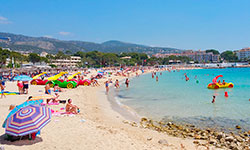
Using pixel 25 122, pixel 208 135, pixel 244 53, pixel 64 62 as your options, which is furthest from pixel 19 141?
pixel 244 53

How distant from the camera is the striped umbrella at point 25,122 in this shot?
4.68 m

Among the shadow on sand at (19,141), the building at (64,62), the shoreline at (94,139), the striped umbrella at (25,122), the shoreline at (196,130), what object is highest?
the building at (64,62)

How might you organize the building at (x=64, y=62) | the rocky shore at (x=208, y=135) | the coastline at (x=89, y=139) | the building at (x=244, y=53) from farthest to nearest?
the building at (x=244, y=53)
the building at (x=64, y=62)
the rocky shore at (x=208, y=135)
the coastline at (x=89, y=139)

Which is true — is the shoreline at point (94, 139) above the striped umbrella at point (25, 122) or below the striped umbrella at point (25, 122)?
below

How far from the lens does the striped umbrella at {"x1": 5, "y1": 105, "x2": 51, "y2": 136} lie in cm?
468

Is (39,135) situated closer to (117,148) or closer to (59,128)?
(59,128)

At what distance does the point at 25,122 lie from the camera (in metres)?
4.69

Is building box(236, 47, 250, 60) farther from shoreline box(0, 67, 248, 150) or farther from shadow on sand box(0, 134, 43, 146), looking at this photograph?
shadow on sand box(0, 134, 43, 146)

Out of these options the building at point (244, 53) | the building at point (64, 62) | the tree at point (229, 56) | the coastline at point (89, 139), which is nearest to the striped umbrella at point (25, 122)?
the coastline at point (89, 139)

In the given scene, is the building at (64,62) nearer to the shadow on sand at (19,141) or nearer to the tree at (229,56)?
the shadow on sand at (19,141)

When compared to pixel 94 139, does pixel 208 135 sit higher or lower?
lower

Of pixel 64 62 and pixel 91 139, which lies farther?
pixel 64 62

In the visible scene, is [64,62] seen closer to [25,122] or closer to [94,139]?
[94,139]

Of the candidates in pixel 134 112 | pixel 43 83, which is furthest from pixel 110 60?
pixel 134 112
